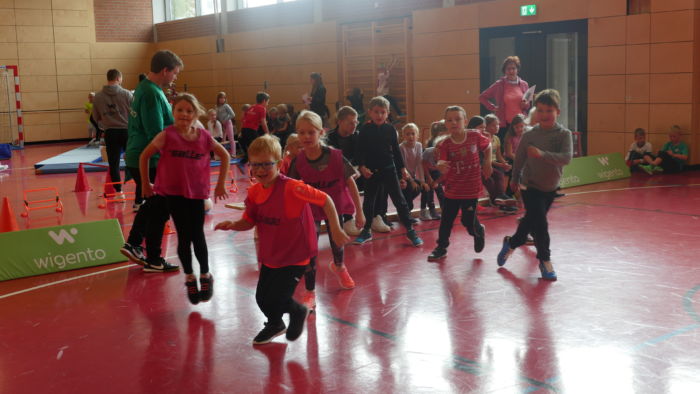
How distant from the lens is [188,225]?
17.7 ft

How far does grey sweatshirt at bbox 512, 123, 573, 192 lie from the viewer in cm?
582

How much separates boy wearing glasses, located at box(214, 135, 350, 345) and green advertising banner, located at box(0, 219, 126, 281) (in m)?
2.91

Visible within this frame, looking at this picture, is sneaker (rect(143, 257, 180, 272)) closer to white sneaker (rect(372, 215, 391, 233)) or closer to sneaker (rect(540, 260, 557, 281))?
white sneaker (rect(372, 215, 391, 233))

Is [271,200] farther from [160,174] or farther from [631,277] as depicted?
[631,277]

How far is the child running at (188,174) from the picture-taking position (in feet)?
17.5

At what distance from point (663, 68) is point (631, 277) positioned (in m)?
7.82

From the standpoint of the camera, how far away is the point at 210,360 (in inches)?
170

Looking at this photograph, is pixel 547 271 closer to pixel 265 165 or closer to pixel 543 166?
pixel 543 166

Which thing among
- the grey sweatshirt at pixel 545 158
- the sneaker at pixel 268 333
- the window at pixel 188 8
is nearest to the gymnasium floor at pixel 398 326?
the sneaker at pixel 268 333

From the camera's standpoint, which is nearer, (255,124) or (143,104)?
(143,104)

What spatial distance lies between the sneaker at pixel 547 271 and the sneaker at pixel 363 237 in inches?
84.7

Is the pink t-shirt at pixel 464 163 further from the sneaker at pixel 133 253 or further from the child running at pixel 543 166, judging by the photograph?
the sneaker at pixel 133 253

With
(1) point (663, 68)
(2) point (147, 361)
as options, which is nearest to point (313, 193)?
(2) point (147, 361)

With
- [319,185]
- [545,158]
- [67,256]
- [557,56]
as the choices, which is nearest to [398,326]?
[319,185]
